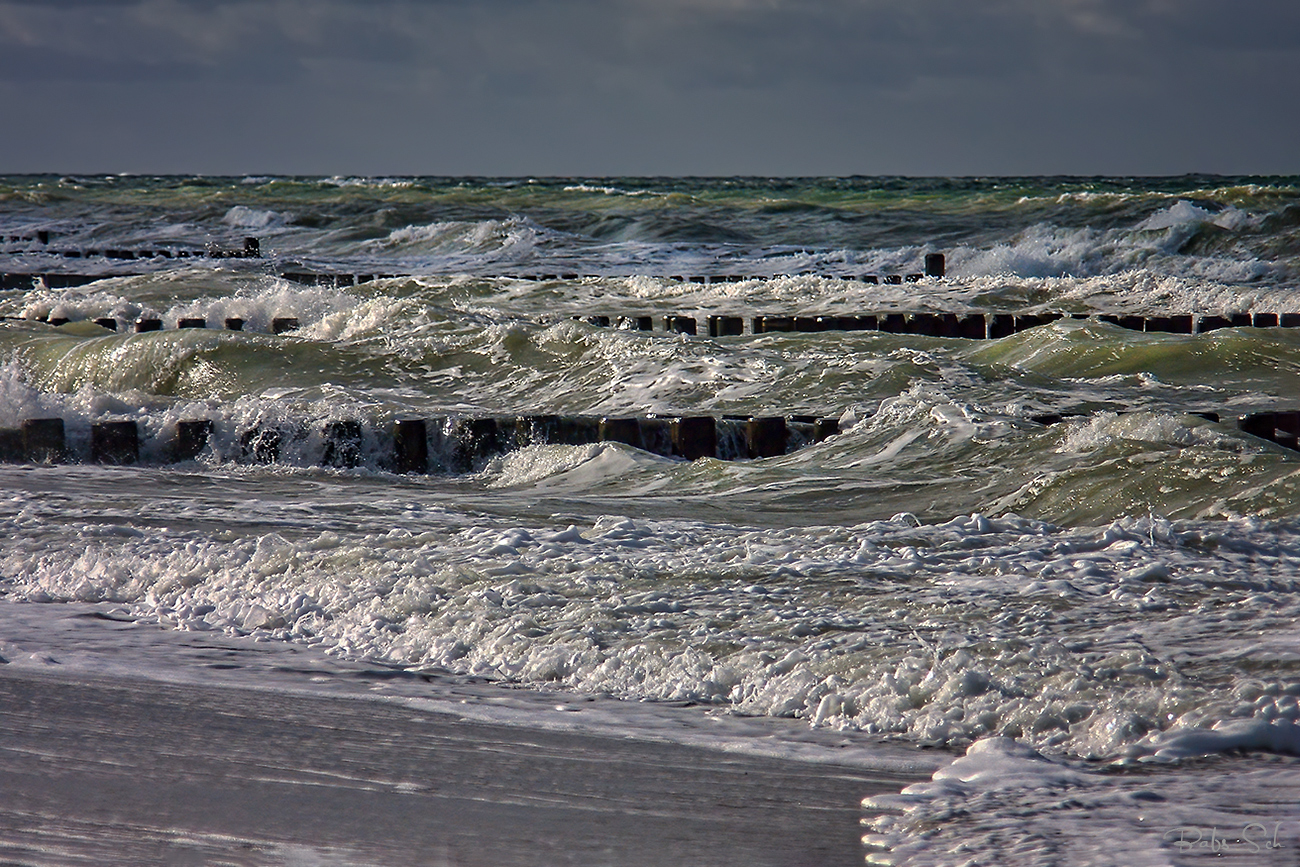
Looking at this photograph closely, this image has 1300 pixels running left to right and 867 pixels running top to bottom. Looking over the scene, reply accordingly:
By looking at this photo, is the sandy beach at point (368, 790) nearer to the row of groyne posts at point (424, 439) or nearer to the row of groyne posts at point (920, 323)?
the row of groyne posts at point (424, 439)

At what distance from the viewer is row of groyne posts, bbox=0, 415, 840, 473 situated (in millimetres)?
6977

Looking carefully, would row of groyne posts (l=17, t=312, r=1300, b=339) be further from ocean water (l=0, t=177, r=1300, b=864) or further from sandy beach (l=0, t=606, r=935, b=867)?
sandy beach (l=0, t=606, r=935, b=867)

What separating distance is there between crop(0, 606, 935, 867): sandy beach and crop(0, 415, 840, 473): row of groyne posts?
3535mm

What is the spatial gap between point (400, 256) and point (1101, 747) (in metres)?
25.3

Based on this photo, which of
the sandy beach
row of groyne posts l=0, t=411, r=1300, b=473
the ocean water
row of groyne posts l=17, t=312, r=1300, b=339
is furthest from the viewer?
row of groyne posts l=17, t=312, r=1300, b=339

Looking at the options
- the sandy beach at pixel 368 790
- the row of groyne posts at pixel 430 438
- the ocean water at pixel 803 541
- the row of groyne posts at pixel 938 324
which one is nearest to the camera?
the sandy beach at pixel 368 790

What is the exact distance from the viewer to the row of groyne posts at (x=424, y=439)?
22.9ft

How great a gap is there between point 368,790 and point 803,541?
2.24 m

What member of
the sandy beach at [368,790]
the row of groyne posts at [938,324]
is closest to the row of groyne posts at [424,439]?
the sandy beach at [368,790]

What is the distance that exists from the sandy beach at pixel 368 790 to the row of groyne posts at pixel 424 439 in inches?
139

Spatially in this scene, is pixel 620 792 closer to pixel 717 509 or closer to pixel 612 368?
pixel 717 509

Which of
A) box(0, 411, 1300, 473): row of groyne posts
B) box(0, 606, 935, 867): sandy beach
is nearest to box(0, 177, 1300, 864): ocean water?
box(0, 411, 1300, 473): row of groyne posts

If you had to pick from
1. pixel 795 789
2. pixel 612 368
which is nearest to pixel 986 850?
pixel 795 789

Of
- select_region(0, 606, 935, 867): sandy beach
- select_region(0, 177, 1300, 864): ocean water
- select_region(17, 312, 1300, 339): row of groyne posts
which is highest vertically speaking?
select_region(17, 312, 1300, 339): row of groyne posts
